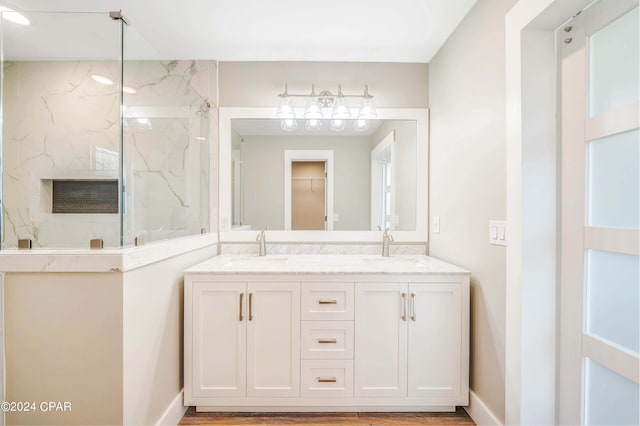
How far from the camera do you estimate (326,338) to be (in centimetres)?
170

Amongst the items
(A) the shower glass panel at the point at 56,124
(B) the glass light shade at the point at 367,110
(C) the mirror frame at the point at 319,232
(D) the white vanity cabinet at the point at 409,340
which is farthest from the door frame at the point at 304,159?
(A) the shower glass panel at the point at 56,124

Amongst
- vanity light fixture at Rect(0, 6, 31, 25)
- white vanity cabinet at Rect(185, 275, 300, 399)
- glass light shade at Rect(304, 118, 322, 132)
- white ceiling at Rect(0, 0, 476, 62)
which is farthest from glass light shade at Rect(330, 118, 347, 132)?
vanity light fixture at Rect(0, 6, 31, 25)

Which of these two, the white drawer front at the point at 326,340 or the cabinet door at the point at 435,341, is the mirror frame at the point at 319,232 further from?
the white drawer front at the point at 326,340

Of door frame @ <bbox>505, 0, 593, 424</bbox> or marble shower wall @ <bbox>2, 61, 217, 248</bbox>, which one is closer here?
door frame @ <bbox>505, 0, 593, 424</bbox>

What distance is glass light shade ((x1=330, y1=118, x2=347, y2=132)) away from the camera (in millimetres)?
2320

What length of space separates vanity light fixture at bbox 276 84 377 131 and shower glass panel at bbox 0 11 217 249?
1.89 feet

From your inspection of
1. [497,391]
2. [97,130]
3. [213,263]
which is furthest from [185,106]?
[497,391]

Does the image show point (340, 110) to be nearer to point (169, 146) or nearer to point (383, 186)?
point (383, 186)

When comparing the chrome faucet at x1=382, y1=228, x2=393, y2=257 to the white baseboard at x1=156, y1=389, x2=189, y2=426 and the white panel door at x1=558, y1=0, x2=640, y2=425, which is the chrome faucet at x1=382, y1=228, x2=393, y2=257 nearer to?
the white panel door at x1=558, y1=0, x2=640, y2=425

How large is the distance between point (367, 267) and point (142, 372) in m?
1.28

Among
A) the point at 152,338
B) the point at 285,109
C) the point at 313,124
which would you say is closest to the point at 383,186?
the point at 313,124

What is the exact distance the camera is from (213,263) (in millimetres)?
1944

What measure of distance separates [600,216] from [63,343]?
2141 millimetres

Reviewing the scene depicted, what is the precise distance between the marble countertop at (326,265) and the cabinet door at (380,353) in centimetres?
20
